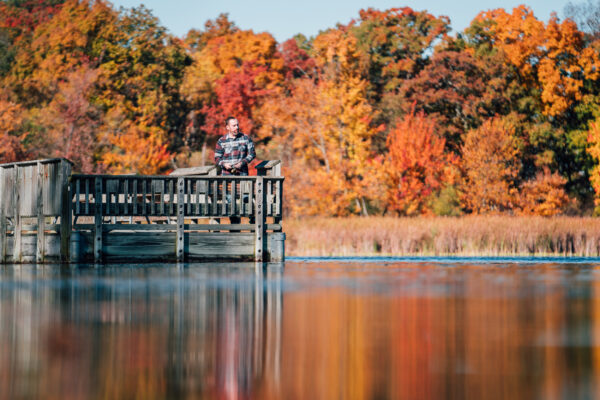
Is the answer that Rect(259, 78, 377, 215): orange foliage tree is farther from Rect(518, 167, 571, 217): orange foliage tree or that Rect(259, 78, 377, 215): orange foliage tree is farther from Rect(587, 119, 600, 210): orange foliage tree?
Rect(587, 119, 600, 210): orange foliage tree

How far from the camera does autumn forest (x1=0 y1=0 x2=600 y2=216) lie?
176 ft

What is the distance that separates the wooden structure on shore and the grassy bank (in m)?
9.57

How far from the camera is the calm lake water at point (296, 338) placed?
670 cm

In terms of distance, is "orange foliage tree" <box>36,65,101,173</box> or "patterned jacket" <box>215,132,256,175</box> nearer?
"patterned jacket" <box>215,132,256,175</box>

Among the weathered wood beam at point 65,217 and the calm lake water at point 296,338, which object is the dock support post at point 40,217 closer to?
the weathered wood beam at point 65,217

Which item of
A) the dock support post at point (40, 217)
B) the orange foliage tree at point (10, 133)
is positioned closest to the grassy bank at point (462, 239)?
the dock support post at point (40, 217)

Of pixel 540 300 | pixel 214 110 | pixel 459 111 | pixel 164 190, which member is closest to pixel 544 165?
pixel 459 111

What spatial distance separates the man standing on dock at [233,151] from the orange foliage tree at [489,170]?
31.9 metres

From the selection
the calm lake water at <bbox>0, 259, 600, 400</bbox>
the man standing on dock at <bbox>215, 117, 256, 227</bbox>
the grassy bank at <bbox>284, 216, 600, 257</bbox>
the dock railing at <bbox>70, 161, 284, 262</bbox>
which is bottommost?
the calm lake water at <bbox>0, 259, 600, 400</bbox>

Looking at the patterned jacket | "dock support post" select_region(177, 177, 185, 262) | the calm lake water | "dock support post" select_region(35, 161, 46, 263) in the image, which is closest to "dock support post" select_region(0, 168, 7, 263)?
"dock support post" select_region(35, 161, 46, 263)

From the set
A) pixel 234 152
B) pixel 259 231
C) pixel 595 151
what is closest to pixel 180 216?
pixel 259 231

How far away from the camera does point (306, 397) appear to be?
6.36 metres

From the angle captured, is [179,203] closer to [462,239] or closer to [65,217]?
[65,217]

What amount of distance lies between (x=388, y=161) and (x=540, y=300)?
135ft
